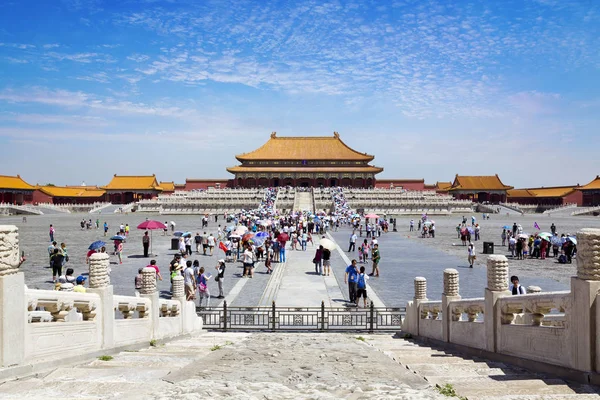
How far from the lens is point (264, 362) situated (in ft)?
20.6

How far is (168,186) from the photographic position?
91.1m

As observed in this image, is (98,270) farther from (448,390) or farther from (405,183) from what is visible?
(405,183)

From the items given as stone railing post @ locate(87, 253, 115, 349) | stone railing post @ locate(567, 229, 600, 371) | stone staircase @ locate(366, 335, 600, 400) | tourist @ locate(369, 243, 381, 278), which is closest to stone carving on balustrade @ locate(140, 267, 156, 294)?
stone railing post @ locate(87, 253, 115, 349)

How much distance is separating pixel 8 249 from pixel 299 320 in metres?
8.77

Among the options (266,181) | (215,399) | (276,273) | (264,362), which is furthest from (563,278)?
(266,181)

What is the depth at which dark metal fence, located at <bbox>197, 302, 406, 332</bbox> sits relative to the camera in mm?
11913

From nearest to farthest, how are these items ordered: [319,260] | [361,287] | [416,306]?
[416,306] < [361,287] < [319,260]

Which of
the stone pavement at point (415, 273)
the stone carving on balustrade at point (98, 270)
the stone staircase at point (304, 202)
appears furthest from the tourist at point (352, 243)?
the stone staircase at point (304, 202)

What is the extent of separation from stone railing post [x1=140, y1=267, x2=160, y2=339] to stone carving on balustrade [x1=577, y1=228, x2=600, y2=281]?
7158 mm

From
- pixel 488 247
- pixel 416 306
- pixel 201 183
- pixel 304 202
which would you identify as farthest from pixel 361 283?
pixel 201 183

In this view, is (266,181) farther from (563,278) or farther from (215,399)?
(215,399)

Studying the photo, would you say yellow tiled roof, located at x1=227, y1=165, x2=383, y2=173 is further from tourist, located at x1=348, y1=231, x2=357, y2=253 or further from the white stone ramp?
the white stone ramp

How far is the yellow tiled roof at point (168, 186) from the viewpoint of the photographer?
8950 cm

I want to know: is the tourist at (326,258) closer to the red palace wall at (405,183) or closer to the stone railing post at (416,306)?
the stone railing post at (416,306)
